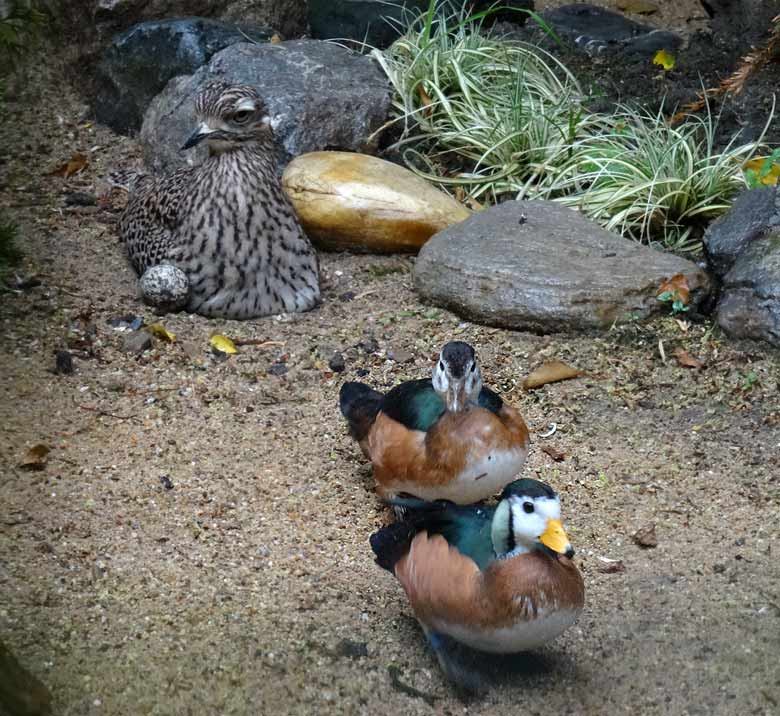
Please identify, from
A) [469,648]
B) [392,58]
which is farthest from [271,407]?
[392,58]

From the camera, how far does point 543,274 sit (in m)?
5.11

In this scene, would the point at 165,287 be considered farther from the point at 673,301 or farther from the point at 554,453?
the point at 673,301

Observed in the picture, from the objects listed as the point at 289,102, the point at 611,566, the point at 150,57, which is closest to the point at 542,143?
the point at 289,102

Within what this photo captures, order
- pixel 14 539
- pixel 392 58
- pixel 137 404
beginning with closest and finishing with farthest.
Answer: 1. pixel 14 539
2. pixel 137 404
3. pixel 392 58

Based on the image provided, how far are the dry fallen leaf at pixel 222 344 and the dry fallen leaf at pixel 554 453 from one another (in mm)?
1491

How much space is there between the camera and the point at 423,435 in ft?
12.1

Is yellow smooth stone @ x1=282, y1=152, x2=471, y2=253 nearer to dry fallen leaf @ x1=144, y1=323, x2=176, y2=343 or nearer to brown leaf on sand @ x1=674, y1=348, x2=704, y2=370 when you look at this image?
dry fallen leaf @ x1=144, y1=323, x2=176, y2=343

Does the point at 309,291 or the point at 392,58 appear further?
the point at 392,58

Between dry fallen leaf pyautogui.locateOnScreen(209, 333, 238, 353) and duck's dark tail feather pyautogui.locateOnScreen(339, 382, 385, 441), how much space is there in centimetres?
89

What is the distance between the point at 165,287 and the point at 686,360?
92.7 inches

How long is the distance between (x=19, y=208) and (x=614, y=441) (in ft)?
11.4

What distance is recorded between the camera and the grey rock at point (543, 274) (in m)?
5.04

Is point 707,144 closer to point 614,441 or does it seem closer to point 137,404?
point 614,441

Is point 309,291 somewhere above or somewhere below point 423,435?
below
